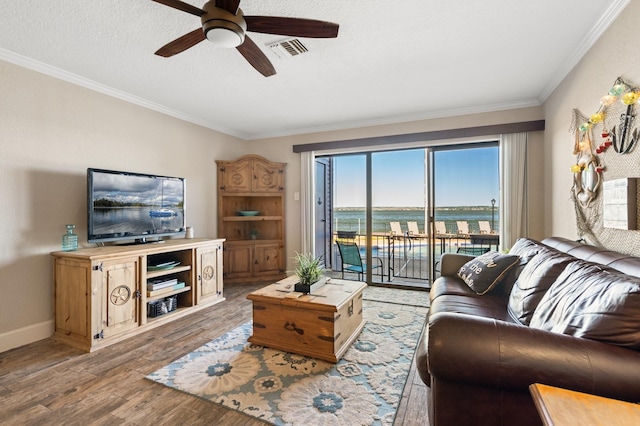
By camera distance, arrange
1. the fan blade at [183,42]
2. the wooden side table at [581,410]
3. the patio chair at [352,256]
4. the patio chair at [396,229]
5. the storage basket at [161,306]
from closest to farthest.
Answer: the wooden side table at [581,410] < the fan blade at [183,42] < the storage basket at [161,306] < the patio chair at [352,256] < the patio chair at [396,229]

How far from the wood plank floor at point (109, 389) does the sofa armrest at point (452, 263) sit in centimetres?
117

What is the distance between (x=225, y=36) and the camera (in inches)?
63.0

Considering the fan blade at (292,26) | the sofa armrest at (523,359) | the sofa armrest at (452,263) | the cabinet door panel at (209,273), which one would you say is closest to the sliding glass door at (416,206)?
the sofa armrest at (452,263)

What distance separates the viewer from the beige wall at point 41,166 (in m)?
2.48

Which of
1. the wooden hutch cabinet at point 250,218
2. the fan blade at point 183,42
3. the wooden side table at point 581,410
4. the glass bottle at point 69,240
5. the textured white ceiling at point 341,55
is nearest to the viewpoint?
the wooden side table at point 581,410

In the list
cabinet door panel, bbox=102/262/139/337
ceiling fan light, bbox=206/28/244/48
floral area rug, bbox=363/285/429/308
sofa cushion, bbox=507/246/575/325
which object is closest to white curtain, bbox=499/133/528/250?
floral area rug, bbox=363/285/429/308

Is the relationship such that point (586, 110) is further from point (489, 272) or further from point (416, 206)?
point (416, 206)

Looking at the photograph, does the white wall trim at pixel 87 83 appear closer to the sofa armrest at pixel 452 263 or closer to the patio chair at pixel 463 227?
the sofa armrest at pixel 452 263

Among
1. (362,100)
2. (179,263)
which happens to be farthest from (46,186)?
(362,100)

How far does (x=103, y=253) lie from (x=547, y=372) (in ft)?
10.3

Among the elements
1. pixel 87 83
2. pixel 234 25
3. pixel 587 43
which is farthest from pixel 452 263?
pixel 87 83

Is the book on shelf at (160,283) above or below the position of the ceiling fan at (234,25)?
below

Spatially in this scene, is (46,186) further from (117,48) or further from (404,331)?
(404,331)

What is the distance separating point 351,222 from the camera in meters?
5.32
